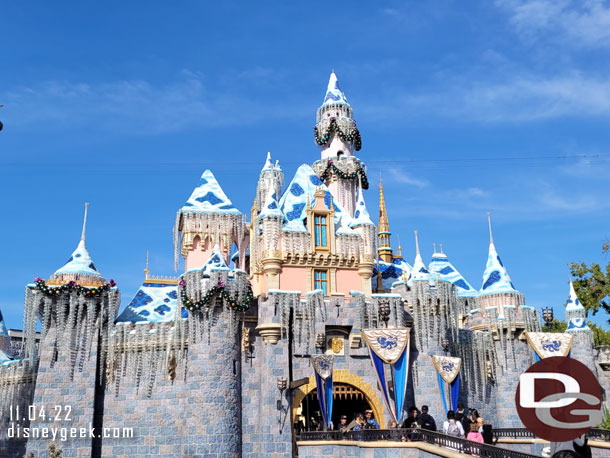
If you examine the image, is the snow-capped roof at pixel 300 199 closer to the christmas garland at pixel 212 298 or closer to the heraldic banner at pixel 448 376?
the christmas garland at pixel 212 298

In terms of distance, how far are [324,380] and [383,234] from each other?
2160 centimetres

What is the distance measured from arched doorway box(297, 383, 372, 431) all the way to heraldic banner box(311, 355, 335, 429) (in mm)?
964

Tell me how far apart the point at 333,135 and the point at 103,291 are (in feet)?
58.4

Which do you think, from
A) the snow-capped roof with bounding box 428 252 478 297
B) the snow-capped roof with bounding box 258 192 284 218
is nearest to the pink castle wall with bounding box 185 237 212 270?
the snow-capped roof with bounding box 258 192 284 218

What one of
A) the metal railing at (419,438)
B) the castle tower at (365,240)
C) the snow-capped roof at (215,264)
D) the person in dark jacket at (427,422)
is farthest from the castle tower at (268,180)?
the person in dark jacket at (427,422)

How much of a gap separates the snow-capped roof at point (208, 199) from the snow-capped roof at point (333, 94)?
10.0 m

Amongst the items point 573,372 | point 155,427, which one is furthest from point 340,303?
point 573,372

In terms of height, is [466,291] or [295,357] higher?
[466,291]

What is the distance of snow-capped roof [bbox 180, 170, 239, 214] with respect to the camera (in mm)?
34000

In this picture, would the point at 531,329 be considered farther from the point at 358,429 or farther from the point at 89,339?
the point at 89,339

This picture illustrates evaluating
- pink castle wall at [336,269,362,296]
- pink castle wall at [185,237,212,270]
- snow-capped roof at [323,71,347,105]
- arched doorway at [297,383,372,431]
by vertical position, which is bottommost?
arched doorway at [297,383,372,431]

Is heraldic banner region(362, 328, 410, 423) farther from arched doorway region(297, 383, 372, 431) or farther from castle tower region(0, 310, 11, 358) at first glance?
castle tower region(0, 310, 11, 358)

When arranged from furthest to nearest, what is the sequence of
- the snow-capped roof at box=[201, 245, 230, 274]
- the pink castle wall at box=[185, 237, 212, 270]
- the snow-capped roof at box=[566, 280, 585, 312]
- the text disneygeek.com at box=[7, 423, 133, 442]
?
1. the snow-capped roof at box=[566, 280, 585, 312]
2. the pink castle wall at box=[185, 237, 212, 270]
3. the snow-capped roof at box=[201, 245, 230, 274]
4. the text disneygeek.com at box=[7, 423, 133, 442]

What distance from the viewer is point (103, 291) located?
92.7 ft
